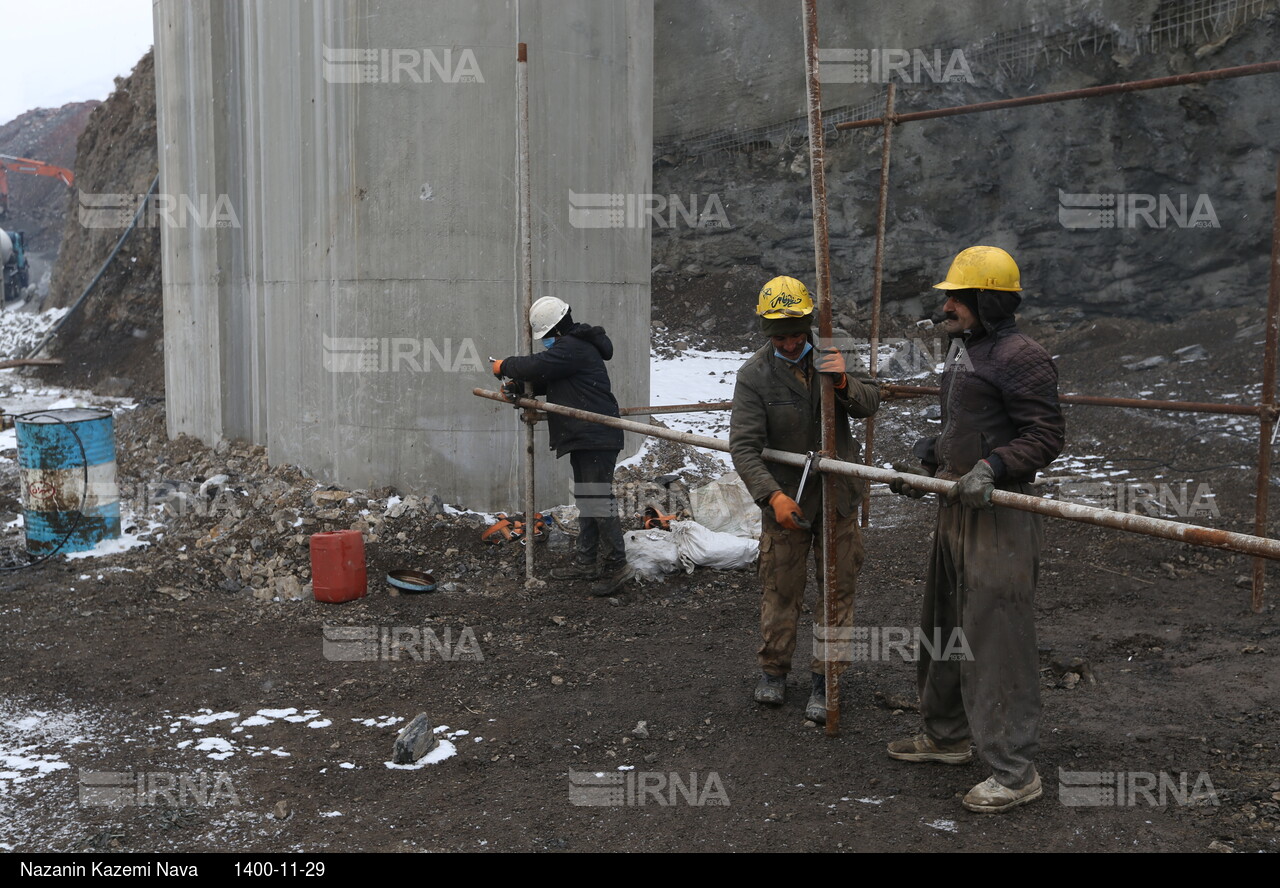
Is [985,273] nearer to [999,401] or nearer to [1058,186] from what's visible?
[999,401]

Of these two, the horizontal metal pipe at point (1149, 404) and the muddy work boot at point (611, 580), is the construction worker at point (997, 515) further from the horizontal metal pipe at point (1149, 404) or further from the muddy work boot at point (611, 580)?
the muddy work boot at point (611, 580)

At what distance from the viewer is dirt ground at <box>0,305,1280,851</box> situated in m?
3.69

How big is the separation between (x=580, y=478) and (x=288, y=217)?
3891 millimetres

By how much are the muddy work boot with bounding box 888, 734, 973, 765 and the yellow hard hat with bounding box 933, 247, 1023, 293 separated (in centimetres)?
178

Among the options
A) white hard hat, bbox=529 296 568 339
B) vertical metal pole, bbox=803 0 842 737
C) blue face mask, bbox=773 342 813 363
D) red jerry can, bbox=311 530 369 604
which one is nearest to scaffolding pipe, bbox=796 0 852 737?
vertical metal pole, bbox=803 0 842 737

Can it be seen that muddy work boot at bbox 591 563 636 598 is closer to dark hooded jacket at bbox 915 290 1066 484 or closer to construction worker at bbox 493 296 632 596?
construction worker at bbox 493 296 632 596

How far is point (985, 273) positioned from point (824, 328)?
69 cm

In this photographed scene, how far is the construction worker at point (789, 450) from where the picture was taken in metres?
4.61

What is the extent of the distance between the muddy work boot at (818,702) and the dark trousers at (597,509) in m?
2.40

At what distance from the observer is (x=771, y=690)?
15.8 feet

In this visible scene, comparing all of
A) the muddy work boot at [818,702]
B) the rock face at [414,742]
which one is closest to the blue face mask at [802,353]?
the muddy work boot at [818,702]

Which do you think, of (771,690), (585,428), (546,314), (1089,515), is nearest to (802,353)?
(771,690)
